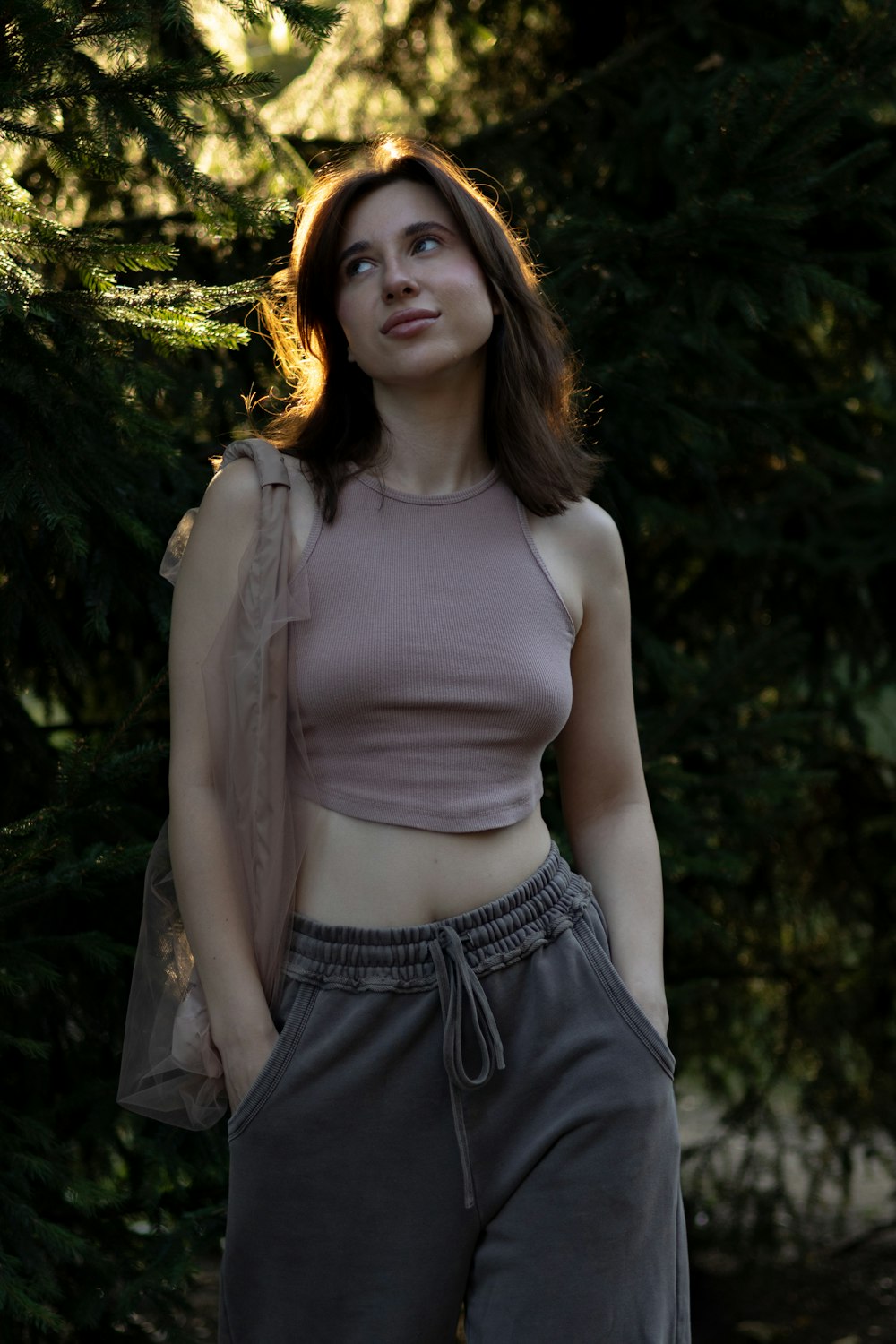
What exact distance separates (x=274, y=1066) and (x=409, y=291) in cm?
116

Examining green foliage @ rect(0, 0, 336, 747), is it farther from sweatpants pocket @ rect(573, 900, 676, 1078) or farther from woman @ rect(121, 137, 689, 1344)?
Result: sweatpants pocket @ rect(573, 900, 676, 1078)

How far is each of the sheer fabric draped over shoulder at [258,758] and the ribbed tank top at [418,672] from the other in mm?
40

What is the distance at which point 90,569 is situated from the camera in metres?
2.56

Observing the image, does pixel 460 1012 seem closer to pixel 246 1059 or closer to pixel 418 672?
pixel 246 1059

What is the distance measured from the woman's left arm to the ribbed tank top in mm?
179

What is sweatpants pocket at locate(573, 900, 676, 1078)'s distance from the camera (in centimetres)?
190

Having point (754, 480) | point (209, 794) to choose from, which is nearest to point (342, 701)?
point (209, 794)

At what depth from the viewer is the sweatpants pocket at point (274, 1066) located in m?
1.77

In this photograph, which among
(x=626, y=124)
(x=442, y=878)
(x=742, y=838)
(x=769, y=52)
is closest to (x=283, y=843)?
(x=442, y=878)

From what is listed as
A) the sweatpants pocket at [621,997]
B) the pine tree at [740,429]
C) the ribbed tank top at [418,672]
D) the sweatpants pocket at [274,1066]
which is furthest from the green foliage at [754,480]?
the sweatpants pocket at [274,1066]

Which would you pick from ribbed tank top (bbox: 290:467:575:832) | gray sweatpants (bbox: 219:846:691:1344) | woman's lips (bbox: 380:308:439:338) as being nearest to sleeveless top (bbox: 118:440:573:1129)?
ribbed tank top (bbox: 290:467:575:832)

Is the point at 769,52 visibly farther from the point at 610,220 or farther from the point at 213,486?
the point at 213,486

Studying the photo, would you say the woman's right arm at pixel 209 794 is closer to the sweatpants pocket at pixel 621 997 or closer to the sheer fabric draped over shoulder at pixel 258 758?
the sheer fabric draped over shoulder at pixel 258 758

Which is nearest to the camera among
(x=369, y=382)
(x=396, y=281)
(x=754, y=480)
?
(x=396, y=281)
